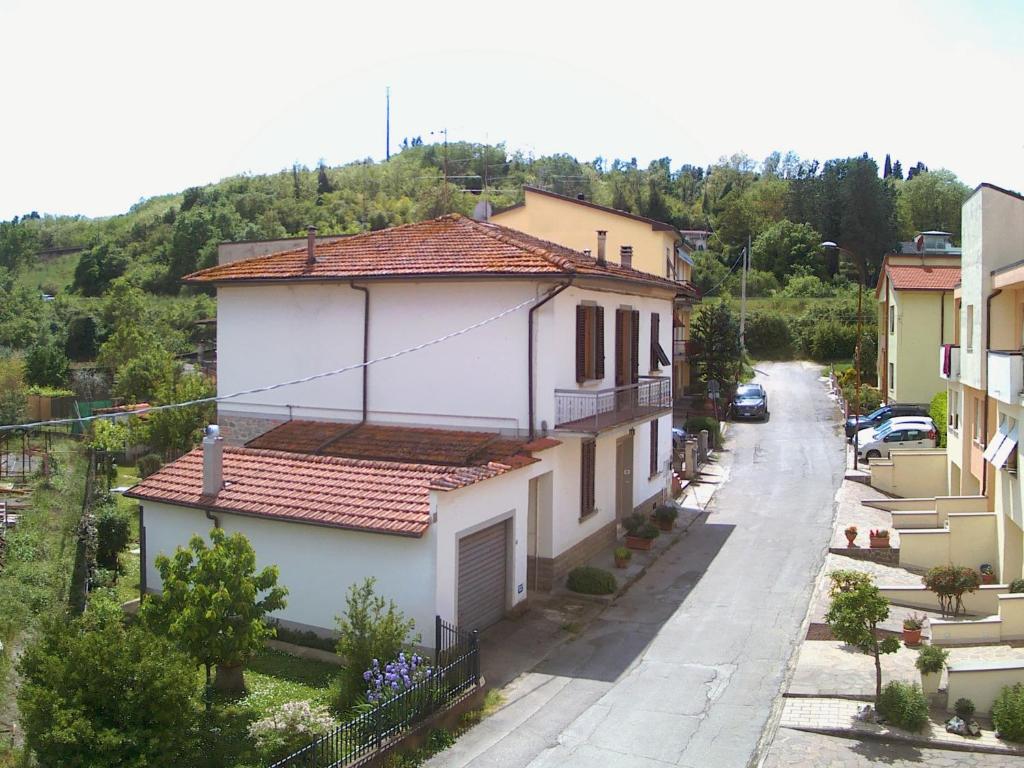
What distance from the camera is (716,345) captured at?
43.3m

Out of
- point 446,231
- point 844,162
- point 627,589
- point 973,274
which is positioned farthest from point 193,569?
point 844,162

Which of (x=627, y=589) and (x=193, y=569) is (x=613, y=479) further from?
(x=193, y=569)

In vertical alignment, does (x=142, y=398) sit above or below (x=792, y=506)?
above

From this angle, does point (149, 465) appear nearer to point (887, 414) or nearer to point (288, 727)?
point (288, 727)

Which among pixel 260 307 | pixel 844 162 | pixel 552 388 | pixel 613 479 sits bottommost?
pixel 613 479

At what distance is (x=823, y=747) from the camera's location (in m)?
11.8

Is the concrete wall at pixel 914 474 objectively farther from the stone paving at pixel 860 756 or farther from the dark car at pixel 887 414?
the stone paving at pixel 860 756

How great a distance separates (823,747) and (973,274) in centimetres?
1354

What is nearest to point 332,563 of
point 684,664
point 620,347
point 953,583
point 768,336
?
point 684,664

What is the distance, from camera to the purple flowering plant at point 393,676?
1123 centimetres

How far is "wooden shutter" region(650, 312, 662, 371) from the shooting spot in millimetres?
25859

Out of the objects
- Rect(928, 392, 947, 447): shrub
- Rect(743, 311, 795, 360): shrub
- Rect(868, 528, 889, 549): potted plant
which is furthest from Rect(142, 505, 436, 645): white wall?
Rect(743, 311, 795, 360): shrub

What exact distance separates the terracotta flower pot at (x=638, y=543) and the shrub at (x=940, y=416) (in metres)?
14.9

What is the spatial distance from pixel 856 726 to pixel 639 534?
996cm
